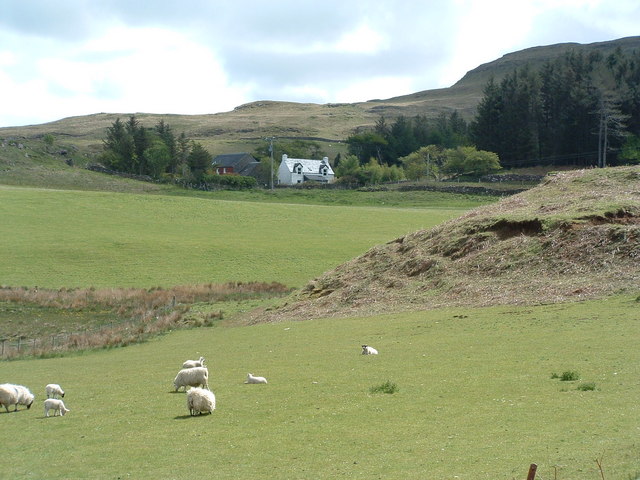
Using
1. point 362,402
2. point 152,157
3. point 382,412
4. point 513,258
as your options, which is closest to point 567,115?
point 152,157

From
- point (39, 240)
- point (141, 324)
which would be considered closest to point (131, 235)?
point (39, 240)

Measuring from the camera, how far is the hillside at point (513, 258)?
3681 centimetres

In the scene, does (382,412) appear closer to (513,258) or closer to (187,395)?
(187,395)

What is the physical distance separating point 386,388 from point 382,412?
2.57 m

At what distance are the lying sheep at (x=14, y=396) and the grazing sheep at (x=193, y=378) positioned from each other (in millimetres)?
4485

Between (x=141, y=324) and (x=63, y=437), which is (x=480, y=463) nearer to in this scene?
(x=63, y=437)

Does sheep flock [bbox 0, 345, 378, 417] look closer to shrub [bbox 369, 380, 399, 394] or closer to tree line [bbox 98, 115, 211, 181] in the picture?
shrub [bbox 369, 380, 399, 394]

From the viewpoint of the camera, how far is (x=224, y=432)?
17359 mm

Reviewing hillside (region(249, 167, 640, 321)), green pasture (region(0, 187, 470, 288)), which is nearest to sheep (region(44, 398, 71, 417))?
hillside (region(249, 167, 640, 321))

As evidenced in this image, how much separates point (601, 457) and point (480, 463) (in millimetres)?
2016

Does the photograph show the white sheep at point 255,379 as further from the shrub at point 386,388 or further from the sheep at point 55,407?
the sheep at point 55,407

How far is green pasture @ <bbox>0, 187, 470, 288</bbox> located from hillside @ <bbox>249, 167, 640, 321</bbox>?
1932 cm

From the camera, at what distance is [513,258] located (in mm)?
41156

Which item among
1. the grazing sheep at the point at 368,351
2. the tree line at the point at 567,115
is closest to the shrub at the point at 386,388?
the grazing sheep at the point at 368,351
